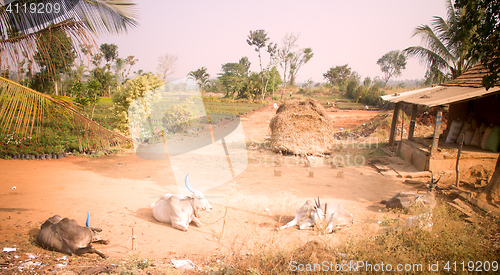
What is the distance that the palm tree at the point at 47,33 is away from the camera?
390cm

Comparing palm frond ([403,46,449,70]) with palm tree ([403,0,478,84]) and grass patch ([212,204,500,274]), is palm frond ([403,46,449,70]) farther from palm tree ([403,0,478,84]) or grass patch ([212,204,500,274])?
grass patch ([212,204,500,274])

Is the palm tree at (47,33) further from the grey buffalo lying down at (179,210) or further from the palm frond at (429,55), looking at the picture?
the palm frond at (429,55)

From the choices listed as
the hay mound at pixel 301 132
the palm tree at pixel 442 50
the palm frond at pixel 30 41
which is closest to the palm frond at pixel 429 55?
the palm tree at pixel 442 50

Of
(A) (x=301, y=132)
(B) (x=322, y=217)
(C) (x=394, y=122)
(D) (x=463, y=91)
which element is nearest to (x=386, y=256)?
(B) (x=322, y=217)

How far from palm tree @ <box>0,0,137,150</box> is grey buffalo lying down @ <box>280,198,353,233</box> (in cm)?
319

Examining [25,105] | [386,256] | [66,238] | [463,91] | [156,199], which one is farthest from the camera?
[463,91]

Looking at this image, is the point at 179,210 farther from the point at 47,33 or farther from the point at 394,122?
the point at 394,122

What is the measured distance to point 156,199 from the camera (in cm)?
554

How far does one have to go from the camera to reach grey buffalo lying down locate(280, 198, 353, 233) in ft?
14.6

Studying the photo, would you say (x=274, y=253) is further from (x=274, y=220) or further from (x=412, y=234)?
(x=412, y=234)

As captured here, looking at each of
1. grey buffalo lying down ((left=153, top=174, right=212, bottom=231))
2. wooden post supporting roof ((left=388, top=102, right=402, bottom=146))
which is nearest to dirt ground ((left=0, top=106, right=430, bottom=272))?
grey buffalo lying down ((left=153, top=174, right=212, bottom=231))

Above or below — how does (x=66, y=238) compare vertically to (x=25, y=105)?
below

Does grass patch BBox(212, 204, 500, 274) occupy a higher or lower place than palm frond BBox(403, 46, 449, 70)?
lower

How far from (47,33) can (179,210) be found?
3640 mm
